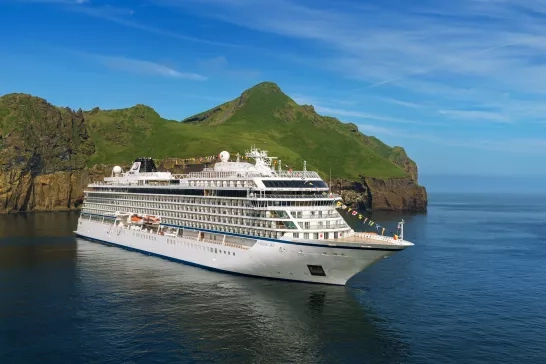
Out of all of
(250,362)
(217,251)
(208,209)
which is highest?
(208,209)

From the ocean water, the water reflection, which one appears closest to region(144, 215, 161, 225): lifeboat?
the ocean water

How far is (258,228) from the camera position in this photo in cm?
5688

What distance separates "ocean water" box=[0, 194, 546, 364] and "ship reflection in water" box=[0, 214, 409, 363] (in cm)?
16

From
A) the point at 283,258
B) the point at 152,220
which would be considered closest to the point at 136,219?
the point at 152,220

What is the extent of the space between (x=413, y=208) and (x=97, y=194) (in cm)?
13775

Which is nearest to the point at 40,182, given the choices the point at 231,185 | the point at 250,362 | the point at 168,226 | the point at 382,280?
the point at 168,226

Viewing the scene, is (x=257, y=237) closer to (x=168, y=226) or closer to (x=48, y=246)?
(x=168, y=226)

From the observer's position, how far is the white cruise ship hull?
5225 cm

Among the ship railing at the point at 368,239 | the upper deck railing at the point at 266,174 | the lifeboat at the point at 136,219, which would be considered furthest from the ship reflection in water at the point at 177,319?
the upper deck railing at the point at 266,174

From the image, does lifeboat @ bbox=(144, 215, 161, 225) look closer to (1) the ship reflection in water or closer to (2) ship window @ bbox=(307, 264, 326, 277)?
→ (1) the ship reflection in water

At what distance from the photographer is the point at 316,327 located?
4406 centimetres

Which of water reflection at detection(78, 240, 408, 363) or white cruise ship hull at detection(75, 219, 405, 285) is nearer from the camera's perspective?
water reflection at detection(78, 240, 408, 363)

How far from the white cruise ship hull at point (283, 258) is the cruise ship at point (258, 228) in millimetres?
108

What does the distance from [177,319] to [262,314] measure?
820cm
